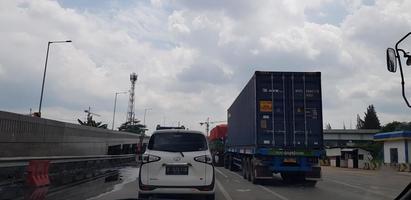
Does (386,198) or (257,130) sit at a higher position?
(257,130)

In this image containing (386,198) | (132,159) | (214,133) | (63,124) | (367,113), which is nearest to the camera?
(386,198)

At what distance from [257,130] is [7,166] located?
9.17 metres

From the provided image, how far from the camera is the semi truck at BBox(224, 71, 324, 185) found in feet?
60.7

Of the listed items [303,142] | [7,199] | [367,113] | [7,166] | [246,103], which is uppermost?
[367,113]

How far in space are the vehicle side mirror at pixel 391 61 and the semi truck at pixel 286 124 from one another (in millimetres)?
13888

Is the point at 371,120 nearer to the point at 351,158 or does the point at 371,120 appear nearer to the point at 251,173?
the point at 351,158

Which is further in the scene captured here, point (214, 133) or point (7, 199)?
point (214, 133)

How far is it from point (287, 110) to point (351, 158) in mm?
36991

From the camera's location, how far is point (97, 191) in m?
15.4

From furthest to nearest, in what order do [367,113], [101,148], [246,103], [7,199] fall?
1. [367,113]
2. [101,148]
3. [246,103]
4. [7,199]

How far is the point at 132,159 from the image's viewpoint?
141ft

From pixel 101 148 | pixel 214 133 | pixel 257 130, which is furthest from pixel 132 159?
pixel 257 130

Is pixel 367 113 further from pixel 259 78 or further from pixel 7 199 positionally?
pixel 7 199

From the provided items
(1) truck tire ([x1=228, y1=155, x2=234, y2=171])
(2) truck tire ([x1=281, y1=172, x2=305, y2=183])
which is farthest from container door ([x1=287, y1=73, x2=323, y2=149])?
(1) truck tire ([x1=228, y1=155, x2=234, y2=171])
